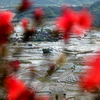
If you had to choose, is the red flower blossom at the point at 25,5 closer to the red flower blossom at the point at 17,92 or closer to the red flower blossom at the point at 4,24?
the red flower blossom at the point at 4,24

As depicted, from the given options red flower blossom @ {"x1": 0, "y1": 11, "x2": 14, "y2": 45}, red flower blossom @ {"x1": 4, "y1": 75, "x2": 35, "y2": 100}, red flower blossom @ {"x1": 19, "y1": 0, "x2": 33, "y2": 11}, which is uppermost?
red flower blossom @ {"x1": 19, "y1": 0, "x2": 33, "y2": 11}

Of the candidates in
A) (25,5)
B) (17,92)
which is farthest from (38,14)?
(17,92)

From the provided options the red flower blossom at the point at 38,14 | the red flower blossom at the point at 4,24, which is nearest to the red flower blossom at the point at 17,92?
the red flower blossom at the point at 4,24

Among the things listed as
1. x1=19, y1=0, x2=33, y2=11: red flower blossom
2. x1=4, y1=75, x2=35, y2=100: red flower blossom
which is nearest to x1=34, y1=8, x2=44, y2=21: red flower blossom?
x1=19, y1=0, x2=33, y2=11: red flower blossom

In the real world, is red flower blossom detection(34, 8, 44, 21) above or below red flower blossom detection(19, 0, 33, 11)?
below

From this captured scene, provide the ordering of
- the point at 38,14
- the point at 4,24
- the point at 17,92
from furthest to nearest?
the point at 38,14, the point at 4,24, the point at 17,92

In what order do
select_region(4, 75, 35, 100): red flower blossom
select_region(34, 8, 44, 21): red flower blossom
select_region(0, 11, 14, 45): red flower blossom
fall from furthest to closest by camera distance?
select_region(34, 8, 44, 21): red flower blossom < select_region(0, 11, 14, 45): red flower blossom < select_region(4, 75, 35, 100): red flower blossom

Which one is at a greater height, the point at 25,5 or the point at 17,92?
the point at 25,5

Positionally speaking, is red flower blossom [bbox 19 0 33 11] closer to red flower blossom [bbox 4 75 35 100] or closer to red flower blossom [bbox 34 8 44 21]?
red flower blossom [bbox 34 8 44 21]

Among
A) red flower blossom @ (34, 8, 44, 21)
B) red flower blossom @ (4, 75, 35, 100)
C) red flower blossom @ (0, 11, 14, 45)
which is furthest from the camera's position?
red flower blossom @ (34, 8, 44, 21)

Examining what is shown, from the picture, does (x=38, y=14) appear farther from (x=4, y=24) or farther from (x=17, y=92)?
(x=17, y=92)

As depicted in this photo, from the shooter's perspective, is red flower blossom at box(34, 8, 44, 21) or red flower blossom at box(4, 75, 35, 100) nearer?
red flower blossom at box(4, 75, 35, 100)
